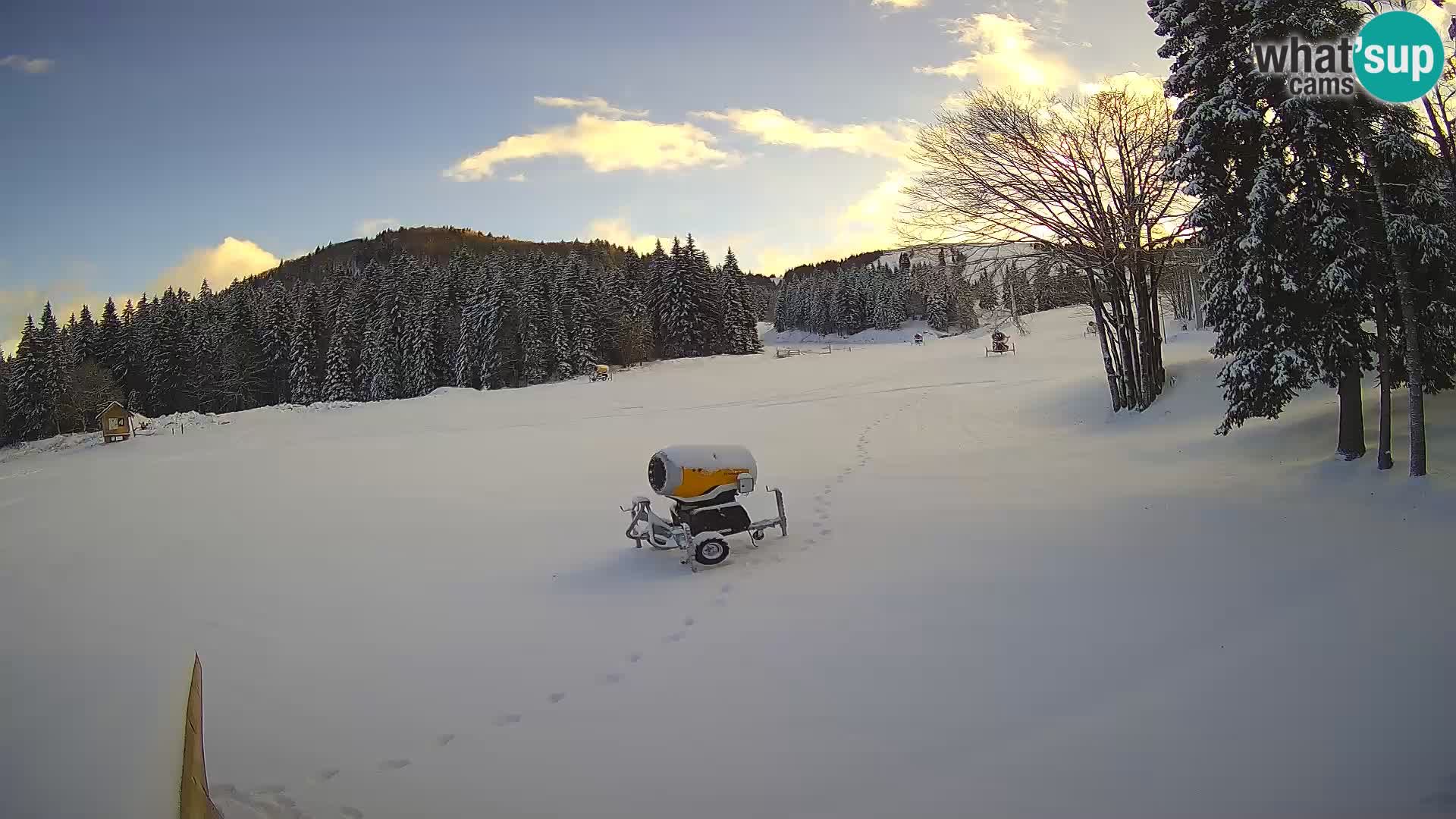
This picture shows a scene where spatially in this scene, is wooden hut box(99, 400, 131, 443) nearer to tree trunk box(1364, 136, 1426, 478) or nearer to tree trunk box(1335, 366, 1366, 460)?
tree trunk box(1335, 366, 1366, 460)

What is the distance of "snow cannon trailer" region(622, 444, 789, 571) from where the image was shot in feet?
25.5

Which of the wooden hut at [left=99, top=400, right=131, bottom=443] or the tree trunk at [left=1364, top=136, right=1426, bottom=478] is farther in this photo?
the wooden hut at [left=99, top=400, right=131, bottom=443]

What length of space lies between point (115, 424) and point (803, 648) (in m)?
34.4

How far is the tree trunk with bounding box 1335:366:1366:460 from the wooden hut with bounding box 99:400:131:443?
1467 inches

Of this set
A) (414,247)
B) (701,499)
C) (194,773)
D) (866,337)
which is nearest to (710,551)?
(701,499)

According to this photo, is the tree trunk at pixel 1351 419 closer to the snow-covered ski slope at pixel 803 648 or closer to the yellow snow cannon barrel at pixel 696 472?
the snow-covered ski slope at pixel 803 648

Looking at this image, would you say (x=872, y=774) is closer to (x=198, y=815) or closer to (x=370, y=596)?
(x=198, y=815)

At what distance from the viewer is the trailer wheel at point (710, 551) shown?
25.3 feet

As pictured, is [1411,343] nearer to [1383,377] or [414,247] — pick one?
[1383,377]

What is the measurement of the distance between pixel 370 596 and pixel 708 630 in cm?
396

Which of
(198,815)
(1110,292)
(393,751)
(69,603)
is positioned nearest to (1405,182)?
(1110,292)

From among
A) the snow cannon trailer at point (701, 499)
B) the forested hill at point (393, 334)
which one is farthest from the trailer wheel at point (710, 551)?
the forested hill at point (393, 334)

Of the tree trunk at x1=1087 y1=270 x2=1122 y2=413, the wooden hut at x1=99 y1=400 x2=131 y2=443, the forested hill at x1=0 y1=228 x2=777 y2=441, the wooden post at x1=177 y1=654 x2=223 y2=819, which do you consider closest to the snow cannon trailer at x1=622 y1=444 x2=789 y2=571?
the wooden post at x1=177 y1=654 x2=223 y2=819

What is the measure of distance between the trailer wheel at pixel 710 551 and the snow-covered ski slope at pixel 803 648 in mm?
233
